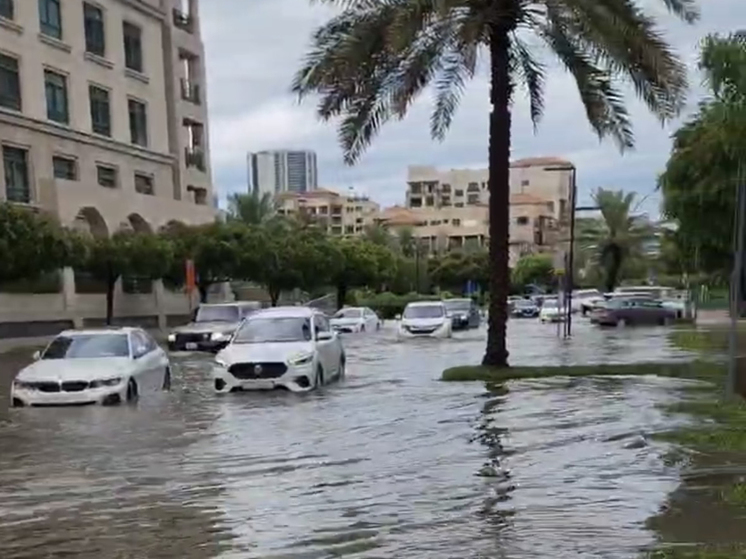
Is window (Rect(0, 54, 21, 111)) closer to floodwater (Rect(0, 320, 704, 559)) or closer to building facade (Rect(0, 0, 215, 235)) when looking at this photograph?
building facade (Rect(0, 0, 215, 235))

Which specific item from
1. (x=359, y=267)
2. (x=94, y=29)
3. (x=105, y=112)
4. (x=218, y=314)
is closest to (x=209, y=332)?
(x=218, y=314)

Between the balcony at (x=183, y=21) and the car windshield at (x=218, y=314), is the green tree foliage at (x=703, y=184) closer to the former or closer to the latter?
the car windshield at (x=218, y=314)

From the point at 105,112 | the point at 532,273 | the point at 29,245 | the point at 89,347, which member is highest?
the point at 105,112

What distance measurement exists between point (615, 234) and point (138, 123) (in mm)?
40946

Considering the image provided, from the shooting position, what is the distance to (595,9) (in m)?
21.0

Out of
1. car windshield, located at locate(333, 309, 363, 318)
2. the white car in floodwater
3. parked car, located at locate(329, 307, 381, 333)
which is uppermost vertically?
the white car in floodwater

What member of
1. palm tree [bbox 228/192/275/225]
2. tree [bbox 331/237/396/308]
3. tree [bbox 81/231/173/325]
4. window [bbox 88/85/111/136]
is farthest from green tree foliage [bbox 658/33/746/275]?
palm tree [bbox 228/192/275/225]

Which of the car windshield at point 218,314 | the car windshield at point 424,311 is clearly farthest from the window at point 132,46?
the car windshield at point 218,314

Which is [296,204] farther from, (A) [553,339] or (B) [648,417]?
(B) [648,417]

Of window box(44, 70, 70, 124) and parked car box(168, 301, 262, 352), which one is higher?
Result: window box(44, 70, 70, 124)

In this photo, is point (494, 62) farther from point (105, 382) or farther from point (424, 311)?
point (424, 311)

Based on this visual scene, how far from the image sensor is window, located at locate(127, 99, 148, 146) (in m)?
57.2

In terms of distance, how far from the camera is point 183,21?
6412 centimetres

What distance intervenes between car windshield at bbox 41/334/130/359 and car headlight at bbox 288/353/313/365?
9.25 ft
